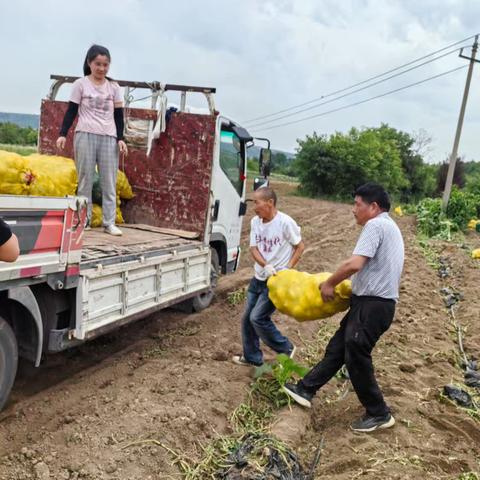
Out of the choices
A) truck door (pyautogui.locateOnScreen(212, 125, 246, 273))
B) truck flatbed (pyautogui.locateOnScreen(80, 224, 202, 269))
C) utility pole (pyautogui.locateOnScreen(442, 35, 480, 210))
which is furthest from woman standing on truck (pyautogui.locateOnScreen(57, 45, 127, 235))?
utility pole (pyautogui.locateOnScreen(442, 35, 480, 210))

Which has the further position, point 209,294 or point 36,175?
point 209,294

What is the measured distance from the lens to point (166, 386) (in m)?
4.59

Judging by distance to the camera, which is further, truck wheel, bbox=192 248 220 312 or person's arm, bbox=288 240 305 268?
truck wheel, bbox=192 248 220 312

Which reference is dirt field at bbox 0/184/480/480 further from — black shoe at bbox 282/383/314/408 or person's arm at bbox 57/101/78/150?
person's arm at bbox 57/101/78/150

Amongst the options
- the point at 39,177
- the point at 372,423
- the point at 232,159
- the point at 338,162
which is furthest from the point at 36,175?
the point at 338,162

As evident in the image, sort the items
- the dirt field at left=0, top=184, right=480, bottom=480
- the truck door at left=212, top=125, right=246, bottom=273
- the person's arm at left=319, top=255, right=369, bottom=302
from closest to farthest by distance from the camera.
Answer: the dirt field at left=0, top=184, right=480, bottom=480 < the person's arm at left=319, top=255, right=369, bottom=302 < the truck door at left=212, top=125, right=246, bottom=273

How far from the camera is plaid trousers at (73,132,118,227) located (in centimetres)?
542

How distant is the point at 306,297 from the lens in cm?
433

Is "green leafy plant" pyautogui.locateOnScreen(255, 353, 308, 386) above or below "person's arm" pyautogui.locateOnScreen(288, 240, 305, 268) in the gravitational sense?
below

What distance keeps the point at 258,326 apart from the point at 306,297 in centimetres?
79

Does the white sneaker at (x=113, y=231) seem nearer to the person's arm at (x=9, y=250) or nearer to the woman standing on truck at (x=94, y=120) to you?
the woman standing on truck at (x=94, y=120)

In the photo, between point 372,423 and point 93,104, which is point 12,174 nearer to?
point 93,104

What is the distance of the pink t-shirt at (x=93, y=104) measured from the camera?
537cm

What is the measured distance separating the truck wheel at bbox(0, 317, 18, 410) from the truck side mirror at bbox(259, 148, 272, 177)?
4385mm
